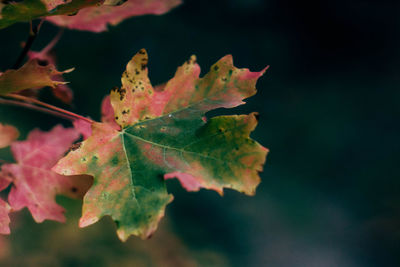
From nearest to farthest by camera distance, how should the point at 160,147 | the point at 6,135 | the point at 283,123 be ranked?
the point at 160,147 → the point at 6,135 → the point at 283,123

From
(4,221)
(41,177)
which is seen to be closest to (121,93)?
(4,221)

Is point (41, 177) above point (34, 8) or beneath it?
beneath

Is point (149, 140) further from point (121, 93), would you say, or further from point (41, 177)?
point (41, 177)

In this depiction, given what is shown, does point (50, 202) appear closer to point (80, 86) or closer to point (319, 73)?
point (80, 86)

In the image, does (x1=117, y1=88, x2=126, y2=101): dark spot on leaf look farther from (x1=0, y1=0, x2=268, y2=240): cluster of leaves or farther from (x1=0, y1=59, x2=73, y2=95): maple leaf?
(x1=0, y1=59, x2=73, y2=95): maple leaf

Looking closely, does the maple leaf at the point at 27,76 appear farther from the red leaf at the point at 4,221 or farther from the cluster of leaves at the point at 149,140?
the red leaf at the point at 4,221

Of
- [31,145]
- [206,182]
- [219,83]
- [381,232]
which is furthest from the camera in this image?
[381,232]

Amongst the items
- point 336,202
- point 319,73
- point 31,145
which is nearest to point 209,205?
point 336,202
